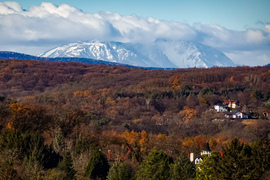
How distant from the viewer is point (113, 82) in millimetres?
162250

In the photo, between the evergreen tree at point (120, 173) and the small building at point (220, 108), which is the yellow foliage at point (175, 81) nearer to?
the small building at point (220, 108)

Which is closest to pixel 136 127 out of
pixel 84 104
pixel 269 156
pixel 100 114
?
pixel 100 114

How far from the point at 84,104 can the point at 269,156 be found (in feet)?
284

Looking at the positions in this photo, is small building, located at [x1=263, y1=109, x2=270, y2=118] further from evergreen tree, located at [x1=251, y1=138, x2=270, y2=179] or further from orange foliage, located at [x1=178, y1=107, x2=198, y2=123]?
evergreen tree, located at [x1=251, y1=138, x2=270, y2=179]

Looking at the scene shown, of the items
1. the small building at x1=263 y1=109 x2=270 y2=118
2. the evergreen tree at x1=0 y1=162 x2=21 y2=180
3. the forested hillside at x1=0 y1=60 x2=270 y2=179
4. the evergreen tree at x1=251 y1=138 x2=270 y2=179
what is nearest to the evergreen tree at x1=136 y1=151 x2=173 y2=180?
the forested hillside at x1=0 y1=60 x2=270 y2=179

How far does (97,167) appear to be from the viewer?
39531mm

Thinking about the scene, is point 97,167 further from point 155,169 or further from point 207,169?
point 207,169

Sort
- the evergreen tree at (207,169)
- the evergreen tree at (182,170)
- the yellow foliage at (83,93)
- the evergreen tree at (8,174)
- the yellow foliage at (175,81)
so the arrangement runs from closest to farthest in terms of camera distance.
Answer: the evergreen tree at (8,174) → the evergreen tree at (207,169) → the evergreen tree at (182,170) → the yellow foliage at (83,93) → the yellow foliage at (175,81)


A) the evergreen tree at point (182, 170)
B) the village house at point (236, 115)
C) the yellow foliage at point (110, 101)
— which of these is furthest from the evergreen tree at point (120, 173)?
the yellow foliage at point (110, 101)

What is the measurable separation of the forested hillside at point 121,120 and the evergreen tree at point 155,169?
112 millimetres

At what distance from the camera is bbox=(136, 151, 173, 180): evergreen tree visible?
3678cm

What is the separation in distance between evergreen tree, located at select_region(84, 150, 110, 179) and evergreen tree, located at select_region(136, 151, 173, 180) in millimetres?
2991

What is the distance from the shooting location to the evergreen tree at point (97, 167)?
3912 centimetres

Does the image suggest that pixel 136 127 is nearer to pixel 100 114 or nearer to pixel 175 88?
pixel 100 114
